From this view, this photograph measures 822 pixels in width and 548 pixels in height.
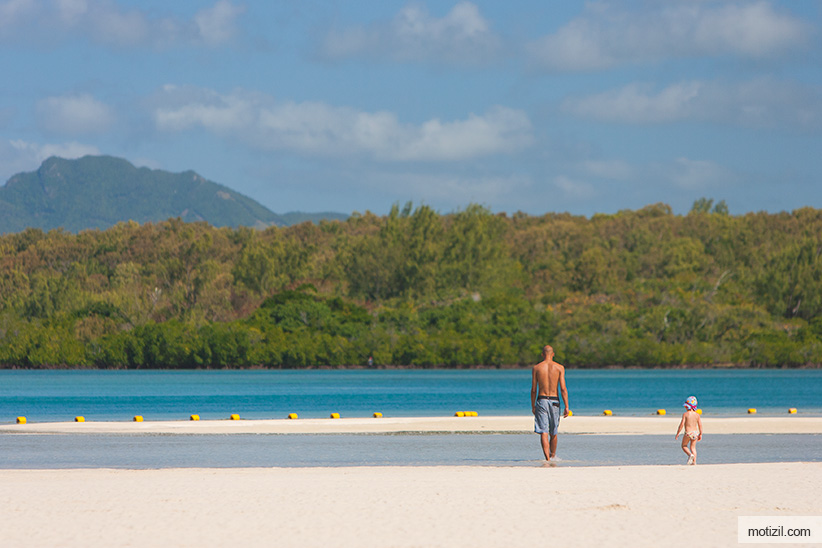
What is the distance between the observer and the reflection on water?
72.5ft

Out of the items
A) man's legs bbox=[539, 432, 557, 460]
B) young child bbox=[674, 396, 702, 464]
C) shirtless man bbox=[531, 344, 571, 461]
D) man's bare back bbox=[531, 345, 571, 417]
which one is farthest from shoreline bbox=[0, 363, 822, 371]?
man's bare back bbox=[531, 345, 571, 417]

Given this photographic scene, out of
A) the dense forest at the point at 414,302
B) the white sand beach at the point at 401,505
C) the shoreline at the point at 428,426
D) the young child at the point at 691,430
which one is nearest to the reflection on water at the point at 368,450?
the young child at the point at 691,430

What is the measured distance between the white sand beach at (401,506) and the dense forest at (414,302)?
90.8 m

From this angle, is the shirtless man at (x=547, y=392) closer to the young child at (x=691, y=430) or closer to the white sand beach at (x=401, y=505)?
the white sand beach at (x=401, y=505)

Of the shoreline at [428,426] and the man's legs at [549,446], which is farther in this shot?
the shoreline at [428,426]

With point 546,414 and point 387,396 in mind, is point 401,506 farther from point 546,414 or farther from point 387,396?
point 387,396

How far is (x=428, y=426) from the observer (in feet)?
112

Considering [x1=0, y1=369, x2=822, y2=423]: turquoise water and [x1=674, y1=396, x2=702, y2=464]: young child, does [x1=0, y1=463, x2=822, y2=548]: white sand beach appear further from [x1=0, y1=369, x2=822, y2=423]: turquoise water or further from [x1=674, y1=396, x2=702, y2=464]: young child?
[x1=0, y1=369, x2=822, y2=423]: turquoise water

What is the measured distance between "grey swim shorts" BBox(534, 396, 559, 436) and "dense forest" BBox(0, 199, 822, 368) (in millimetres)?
89730

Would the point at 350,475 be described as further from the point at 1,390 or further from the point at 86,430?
the point at 1,390

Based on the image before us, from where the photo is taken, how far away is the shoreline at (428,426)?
31.8m

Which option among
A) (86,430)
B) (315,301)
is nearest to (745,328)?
(315,301)

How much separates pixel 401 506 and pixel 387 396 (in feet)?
153

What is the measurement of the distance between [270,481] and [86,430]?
16.7 meters
